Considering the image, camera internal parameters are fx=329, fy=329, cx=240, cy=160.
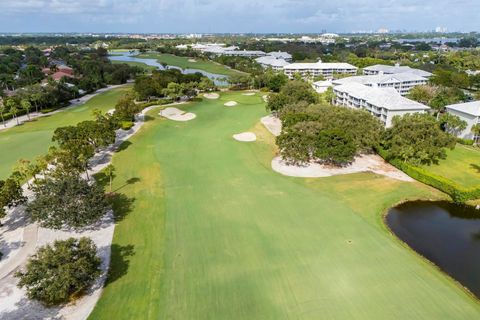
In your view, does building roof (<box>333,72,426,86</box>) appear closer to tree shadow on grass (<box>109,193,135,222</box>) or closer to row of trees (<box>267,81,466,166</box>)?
row of trees (<box>267,81,466,166</box>)

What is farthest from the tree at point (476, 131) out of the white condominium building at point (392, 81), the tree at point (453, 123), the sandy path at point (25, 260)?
the sandy path at point (25, 260)

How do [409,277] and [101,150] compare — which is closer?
[409,277]

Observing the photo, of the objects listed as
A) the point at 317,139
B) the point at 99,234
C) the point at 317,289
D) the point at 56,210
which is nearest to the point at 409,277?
the point at 317,289

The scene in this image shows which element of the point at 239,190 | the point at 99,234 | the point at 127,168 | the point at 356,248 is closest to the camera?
the point at 356,248

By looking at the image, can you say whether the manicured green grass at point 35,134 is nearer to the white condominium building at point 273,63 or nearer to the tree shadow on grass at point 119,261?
the tree shadow on grass at point 119,261

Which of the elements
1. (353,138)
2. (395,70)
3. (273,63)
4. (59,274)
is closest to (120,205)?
(59,274)

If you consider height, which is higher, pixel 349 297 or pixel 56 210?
pixel 56 210

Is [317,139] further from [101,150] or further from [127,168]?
[101,150]
